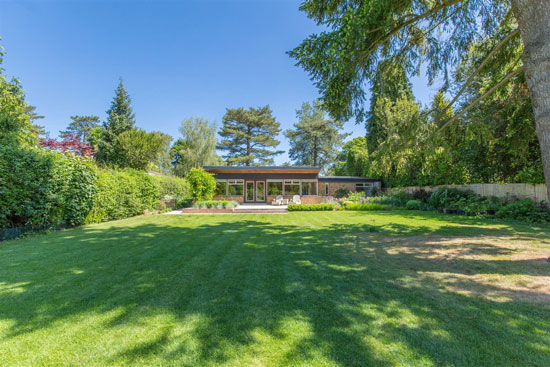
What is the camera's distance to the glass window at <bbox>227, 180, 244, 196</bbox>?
20328 millimetres

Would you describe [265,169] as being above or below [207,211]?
above

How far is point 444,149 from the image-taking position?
6965 millimetres

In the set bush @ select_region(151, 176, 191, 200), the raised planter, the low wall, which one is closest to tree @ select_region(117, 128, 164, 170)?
bush @ select_region(151, 176, 191, 200)

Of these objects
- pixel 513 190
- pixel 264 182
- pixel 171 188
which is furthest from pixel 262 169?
pixel 513 190

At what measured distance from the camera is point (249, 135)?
31.9 m

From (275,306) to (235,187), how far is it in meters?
18.3

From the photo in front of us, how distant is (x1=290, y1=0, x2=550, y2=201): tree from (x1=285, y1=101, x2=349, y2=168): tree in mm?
25257

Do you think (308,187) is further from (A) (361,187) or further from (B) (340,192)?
(A) (361,187)

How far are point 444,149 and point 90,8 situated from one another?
47.0 ft

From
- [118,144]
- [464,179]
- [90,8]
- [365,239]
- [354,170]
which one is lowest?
[365,239]

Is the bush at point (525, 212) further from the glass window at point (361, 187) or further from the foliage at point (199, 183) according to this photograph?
the foliage at point (199, 183)

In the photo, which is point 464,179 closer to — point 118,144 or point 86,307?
point 86,307

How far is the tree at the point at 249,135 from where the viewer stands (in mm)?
31062

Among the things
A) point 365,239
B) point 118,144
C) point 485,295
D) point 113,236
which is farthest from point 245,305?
point 118,144
